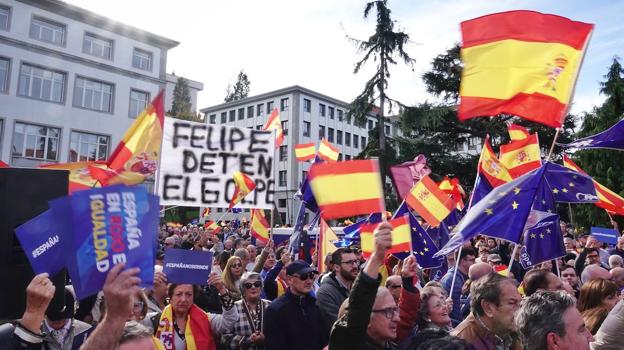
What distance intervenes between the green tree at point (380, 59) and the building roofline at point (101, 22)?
2074 cm

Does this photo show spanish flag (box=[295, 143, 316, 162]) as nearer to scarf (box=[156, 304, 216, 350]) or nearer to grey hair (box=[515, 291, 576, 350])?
scarf (box=[156, 304, 216, 350])

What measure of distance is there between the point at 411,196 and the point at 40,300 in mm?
6506

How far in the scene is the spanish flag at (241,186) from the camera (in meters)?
7.97

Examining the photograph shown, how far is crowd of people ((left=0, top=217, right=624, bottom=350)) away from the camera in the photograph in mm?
2301

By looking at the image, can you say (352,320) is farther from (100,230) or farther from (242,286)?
(242,286)

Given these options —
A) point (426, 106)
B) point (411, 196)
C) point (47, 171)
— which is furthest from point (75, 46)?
point (47, 171)

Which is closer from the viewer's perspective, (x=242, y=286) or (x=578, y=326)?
(x=578, y=326)

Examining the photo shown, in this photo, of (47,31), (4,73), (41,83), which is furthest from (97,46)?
(4,73)

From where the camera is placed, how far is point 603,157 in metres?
28.6

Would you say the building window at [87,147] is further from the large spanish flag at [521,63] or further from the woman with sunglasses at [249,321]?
the large spanish flag at [521,63]

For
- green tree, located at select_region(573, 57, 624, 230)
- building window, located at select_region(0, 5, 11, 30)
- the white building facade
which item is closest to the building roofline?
building window, located at select_region(0, 5, 11, 30)

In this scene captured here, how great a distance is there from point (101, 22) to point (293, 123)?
26237mm

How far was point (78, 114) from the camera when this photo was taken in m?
35.4

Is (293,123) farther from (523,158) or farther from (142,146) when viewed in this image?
(142,146)
